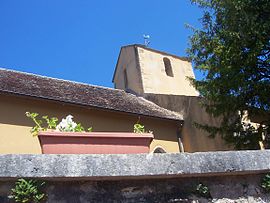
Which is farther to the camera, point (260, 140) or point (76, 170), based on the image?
point (260, 140)

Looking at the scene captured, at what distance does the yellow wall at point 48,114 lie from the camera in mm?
10812

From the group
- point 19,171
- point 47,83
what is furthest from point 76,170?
point 47,83

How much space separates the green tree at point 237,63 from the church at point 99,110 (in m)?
1.52

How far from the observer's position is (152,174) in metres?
2.79

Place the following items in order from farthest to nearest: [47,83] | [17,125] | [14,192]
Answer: [47,83], [17,125], [14,192]

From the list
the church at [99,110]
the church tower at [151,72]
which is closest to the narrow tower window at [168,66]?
the church tower at [151,72]

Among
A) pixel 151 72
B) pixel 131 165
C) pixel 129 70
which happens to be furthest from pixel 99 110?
pixel 131 165

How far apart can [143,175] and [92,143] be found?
697mm

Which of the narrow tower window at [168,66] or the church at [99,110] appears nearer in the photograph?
the church at [99,110]

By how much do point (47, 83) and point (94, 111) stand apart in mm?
2696

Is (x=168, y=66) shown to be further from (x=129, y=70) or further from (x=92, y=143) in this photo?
(x=92, y=143)

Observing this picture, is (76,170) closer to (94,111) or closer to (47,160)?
(47,160)

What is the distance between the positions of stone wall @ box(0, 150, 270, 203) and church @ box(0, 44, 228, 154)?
767cm

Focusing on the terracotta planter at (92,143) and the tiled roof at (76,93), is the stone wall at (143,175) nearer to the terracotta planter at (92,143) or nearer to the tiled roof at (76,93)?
the terracotta planter at (92,143)
